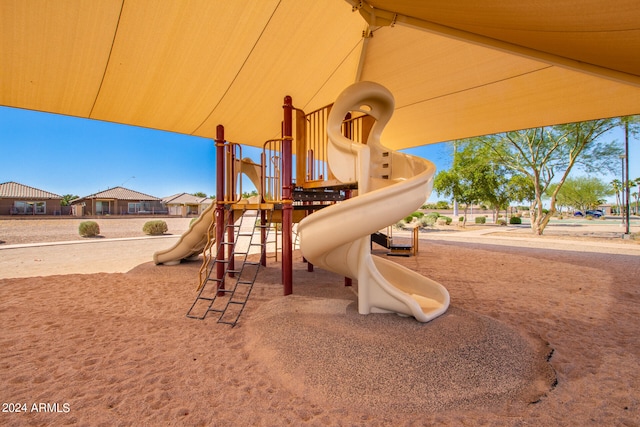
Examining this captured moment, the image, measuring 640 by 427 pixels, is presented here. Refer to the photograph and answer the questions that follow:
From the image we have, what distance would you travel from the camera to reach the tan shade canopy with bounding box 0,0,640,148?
3051 mm

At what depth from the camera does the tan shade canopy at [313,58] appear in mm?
3051

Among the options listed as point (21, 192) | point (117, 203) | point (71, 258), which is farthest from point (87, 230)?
point (21, 192)

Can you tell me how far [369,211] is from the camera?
121 inches

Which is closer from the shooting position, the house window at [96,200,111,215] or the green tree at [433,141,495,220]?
the green tree at [433,141,495,220]

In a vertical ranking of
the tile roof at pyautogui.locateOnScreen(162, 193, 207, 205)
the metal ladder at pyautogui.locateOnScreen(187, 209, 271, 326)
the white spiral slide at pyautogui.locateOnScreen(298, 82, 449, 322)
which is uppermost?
the tile roof at pyautogui.locateOnScreen(162, 193, 207, 205)

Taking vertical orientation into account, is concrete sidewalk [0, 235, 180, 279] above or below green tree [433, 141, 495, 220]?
below

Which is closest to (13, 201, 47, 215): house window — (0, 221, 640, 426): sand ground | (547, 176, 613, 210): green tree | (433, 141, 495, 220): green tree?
(0, 221, 640, 426): sand ground

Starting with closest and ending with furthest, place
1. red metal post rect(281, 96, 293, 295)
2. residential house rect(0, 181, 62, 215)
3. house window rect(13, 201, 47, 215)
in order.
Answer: red metal post rect(281, 96, 293, 295) < residential house rect(0, 181, 62, 215) < house window rect(13, 201, 47, 215)

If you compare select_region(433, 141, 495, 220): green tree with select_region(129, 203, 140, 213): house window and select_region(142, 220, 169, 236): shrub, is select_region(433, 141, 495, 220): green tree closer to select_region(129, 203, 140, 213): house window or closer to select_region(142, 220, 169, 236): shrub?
select_region(142, 220, 169, 236): shrub

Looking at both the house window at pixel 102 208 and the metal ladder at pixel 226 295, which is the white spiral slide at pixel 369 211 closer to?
the metal ladder at pixel 226 295

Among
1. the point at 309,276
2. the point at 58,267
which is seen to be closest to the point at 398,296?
the point at 309,276

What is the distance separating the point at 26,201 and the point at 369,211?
137 ft

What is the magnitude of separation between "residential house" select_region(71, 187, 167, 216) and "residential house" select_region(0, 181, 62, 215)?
2581mm

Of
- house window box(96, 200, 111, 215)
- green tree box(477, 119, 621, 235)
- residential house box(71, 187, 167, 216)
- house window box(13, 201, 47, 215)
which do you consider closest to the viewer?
green tree box(477, 119, 621, 235)
